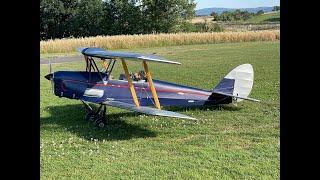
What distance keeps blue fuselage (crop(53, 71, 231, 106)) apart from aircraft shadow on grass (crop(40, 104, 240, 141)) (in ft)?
1.57

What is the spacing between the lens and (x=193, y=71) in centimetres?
1449

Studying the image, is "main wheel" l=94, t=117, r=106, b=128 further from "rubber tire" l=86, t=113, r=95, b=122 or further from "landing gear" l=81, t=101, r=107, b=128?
"rubber tire" l=86, t=113, r=95, b=122

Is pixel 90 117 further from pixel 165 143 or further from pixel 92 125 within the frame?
pixel 165 143

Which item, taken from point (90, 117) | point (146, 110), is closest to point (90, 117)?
point (90, 117)

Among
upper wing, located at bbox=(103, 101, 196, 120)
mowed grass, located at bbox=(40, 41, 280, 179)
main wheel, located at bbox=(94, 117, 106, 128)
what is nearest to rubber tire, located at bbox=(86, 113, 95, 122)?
mowed grass, located at bbox=(40, 41, 280, 179)

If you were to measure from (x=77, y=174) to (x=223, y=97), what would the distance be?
4.22 meters

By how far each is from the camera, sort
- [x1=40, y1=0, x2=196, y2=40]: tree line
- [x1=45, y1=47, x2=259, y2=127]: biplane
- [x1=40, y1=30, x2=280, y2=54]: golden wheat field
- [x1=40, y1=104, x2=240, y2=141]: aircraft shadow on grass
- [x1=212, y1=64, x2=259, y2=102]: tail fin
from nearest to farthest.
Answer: [x1=40, y1=104, x2=240, y2=141]: aircraft shadow on grass → [x1=45, y1=47, x2=259, y2=127]: biplane → [x1=212, y1=64, x2=259, y2=102]: tail fin → [x1=40, y1=0, x2=196, y2=40]: tree line → [x1=40, y1=30, x2=280, y2=54]: golden wheat field

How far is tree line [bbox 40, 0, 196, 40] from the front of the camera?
16.1 metres

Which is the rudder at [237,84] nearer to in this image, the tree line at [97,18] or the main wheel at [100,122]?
the main wheel at [100,122]

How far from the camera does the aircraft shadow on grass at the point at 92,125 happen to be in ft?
20.9

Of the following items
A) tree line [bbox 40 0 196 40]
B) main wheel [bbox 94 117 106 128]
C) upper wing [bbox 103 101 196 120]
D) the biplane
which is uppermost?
tree line [bbox 40 0 196 40]
